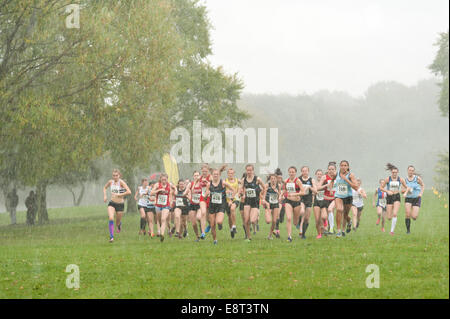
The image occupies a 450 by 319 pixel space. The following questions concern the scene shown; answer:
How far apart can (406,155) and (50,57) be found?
90208 mm

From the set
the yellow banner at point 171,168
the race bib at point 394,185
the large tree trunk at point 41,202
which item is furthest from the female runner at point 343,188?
the yellow banner at point 171,168

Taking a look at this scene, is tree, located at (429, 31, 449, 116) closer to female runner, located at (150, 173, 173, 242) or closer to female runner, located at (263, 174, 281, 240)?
female runner, located at (263, 174, 281, 240)

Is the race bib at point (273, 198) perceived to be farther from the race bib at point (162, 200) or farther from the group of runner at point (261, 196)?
the race bib at point (162, 200)

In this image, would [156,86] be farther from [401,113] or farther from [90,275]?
[401,113]

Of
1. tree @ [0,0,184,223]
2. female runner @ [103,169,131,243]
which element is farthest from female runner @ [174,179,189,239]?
tree @ [0,0,184,223]

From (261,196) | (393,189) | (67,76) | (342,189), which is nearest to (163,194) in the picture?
(261,196)

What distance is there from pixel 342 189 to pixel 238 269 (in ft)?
21.6

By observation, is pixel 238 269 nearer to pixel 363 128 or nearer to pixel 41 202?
pixel 41 202

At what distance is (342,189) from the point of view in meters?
18.5

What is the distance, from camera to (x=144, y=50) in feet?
88.1

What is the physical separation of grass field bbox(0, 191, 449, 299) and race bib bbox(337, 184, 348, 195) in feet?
4.31

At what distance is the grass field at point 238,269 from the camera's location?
10.5 m

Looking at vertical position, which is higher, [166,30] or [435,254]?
[166,30]
